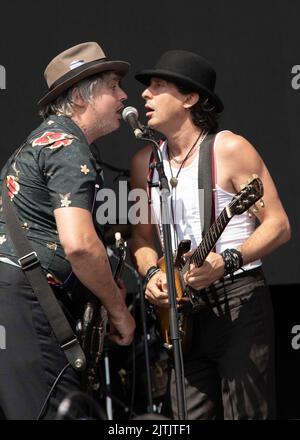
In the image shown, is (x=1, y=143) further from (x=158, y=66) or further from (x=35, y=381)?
(x=35, y=381)

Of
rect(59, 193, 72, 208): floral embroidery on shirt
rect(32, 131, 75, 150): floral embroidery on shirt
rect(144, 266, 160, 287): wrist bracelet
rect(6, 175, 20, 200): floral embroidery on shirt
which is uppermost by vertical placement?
rect(32, 131, 75, 150): floral embroidery on shirt

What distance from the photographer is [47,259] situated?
11.6 ft

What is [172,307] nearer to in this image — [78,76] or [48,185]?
[48,185]

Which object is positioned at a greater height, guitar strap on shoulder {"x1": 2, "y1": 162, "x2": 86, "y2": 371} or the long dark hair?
the long dark hair

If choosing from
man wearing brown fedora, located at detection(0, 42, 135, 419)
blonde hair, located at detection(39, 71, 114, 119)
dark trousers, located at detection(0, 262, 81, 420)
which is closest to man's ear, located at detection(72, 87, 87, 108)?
blonde hair, located at detection(39, 71, 114, 119)

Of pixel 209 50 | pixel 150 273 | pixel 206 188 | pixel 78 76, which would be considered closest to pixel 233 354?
pixel 150 273

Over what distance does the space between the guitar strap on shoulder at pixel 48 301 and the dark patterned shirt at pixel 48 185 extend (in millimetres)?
56

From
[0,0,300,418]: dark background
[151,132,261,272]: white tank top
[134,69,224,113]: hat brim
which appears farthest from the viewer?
[0,0,300,418]: dark background

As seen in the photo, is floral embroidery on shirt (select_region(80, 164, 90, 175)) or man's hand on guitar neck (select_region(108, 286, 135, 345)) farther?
man's hand on guitar neck (select_region(108, 286, 135, 345))

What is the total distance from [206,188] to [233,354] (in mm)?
752

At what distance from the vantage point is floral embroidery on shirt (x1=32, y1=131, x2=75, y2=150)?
355 centimetres

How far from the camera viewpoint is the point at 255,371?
3.87 meters

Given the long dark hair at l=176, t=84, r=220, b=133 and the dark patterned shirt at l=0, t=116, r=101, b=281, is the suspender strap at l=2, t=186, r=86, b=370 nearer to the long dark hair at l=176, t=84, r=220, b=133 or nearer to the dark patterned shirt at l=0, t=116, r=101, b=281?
the dark patterned shirt at l=0, t=116, r=101, b=281

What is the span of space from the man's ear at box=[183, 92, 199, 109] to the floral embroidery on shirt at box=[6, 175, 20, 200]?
103cm
